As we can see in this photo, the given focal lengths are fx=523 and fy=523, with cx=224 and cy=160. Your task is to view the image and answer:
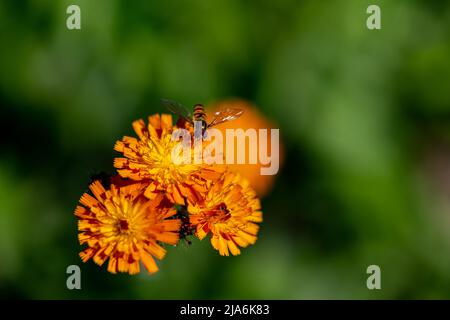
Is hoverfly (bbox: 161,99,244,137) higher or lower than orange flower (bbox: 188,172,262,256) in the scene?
higher

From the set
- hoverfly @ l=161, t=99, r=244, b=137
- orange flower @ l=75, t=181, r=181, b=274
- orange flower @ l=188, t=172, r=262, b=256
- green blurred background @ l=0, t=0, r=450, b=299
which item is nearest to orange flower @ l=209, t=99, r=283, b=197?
green blurred background @ l=0, t=0, r=450, b=299

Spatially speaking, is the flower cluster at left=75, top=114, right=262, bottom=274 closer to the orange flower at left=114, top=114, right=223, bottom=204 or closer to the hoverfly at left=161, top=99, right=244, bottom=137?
the orange flower at left=114, top=114, right=223, bottom=204

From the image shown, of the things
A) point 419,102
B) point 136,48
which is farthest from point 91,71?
point 419,102

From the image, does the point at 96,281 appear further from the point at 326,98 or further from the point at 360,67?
the point at 360,67

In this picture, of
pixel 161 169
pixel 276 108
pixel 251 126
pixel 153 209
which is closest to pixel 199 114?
pixel 161 169

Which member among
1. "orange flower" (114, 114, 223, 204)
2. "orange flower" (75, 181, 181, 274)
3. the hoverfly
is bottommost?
"orange flower" (75, 181, 181, 274)

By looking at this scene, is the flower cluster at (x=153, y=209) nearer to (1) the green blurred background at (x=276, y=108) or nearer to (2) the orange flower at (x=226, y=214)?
(2) the orange flower at (x=226, y=214)

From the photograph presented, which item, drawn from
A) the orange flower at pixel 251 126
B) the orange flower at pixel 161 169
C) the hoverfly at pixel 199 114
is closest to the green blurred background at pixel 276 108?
the orange flower at pixel 251 126
